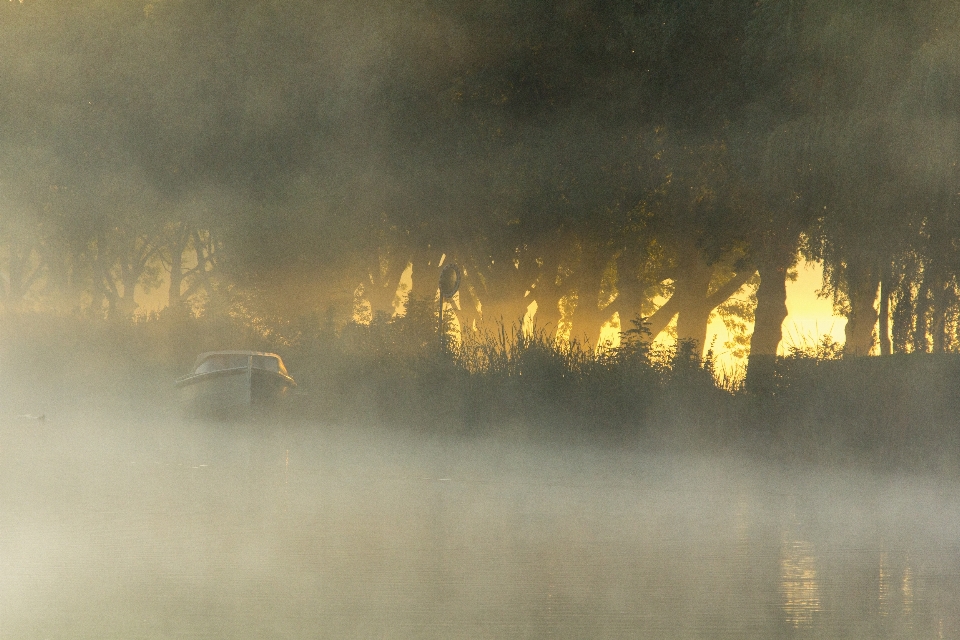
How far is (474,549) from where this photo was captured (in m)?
9.60

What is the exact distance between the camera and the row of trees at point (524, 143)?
16.9 m

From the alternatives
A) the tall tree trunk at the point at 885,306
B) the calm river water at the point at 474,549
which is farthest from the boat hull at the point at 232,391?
the tall tree trunk at the point at 885,306

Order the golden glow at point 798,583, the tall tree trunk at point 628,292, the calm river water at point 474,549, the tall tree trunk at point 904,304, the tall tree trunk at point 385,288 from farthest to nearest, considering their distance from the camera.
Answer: the tall tree trunk at point 385,288, the tall tree trunk at point 628,292, the tall tree trunk at point 904,304, the golden glow at point 798,583, the calm river water at point 474,549

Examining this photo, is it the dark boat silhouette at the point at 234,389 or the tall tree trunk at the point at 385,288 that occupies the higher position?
the tall tree trunk at the point at 385,288

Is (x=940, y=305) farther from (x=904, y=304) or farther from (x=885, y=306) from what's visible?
(x=885, y=306)

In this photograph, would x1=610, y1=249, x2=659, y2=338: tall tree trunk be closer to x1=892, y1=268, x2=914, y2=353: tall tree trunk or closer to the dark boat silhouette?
the dark boat silhouette

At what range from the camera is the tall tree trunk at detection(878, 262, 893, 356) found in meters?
16.9

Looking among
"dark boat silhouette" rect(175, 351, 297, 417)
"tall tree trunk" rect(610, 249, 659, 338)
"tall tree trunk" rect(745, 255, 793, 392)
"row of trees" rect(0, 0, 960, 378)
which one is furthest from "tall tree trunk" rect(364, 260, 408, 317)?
"tall tree trunk" rect(745, 255, 793, 392)

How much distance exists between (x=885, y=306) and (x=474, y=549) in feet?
44.3

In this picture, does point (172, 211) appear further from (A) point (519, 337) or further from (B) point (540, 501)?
(B) point (540, 501)

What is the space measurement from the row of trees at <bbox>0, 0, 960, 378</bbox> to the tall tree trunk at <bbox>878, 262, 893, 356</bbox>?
0.06 meters

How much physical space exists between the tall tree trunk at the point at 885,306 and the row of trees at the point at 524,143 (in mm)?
55

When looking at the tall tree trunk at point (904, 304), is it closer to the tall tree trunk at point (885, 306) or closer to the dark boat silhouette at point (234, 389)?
the tall tree trunk at point (885, 306)

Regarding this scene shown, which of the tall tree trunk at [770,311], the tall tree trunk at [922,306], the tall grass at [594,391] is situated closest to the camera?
the tall grass at [594,391]
